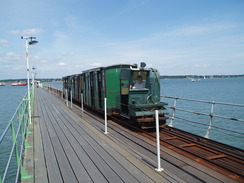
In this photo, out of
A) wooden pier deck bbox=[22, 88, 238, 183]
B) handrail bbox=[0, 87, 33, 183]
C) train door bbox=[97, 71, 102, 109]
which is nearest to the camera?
handrail bbox=[0, 87, 33, 183]

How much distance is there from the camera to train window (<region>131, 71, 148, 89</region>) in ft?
30.4

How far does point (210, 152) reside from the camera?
5930 millimetres

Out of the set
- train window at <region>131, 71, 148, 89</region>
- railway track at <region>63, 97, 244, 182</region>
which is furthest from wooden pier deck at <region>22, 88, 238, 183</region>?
train window at <region>131, 71, 148, 89</region>

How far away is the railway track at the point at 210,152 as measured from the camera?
4.64m

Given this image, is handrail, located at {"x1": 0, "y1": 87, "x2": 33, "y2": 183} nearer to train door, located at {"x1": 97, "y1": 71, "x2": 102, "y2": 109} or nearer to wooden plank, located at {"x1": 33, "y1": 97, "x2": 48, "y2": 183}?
wooden plank, located at {"x1": 33, "y1": 97, "x2": 48, "y2": 183}

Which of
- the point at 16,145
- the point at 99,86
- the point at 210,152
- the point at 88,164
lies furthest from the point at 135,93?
the point at 16,145

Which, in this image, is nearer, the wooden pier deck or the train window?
the wooden pier deck

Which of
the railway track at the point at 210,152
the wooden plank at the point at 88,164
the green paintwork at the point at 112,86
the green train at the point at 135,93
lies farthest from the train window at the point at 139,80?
the wooden plank at the point at 88,164

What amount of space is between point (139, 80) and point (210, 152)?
170 inches

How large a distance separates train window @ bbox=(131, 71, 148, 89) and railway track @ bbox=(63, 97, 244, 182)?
2.12m

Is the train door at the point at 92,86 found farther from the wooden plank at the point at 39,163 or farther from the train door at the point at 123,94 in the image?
the wooden plank at the point at 39,163

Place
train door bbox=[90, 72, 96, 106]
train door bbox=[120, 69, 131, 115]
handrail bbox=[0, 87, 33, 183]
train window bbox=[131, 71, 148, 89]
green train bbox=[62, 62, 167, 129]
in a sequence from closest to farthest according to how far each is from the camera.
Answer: handrail bbox=[0, 87, 33, 183], green train bbox=[62, 62, 167, 129], train window bbox=[131, 71, 148, 89], train door bbox=[120, 69, 131, 115], train door bbox=[90, 72, 96, 106]

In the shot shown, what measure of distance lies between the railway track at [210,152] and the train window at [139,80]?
2.12 meters

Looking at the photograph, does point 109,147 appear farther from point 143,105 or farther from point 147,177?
point 143,105
